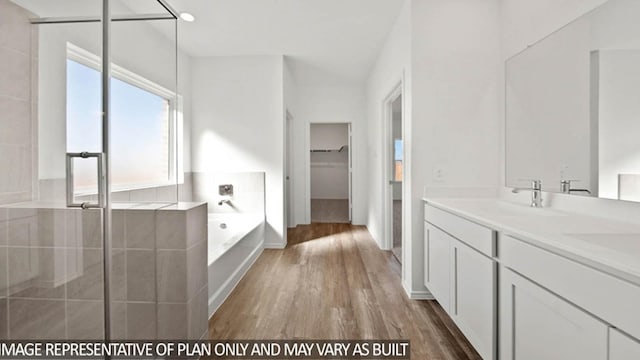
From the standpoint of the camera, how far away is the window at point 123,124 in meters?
1.23

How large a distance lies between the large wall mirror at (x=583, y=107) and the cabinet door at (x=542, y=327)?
67cm

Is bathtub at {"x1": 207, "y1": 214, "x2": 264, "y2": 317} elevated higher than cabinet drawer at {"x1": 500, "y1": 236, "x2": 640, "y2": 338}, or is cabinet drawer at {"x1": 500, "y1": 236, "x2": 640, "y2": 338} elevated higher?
cabinet drawer at {"x1": 500, "y1": 236, "x2": 640, "y2": 338}

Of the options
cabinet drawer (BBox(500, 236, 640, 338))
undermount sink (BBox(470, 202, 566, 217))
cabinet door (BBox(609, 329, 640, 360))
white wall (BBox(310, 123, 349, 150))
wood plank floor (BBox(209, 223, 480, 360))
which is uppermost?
white wall (BBox(310, 123, 349, 150))

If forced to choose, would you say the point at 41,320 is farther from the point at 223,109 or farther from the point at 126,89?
the point at 223,109

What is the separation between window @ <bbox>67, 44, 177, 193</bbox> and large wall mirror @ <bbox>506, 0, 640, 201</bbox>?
2317mm

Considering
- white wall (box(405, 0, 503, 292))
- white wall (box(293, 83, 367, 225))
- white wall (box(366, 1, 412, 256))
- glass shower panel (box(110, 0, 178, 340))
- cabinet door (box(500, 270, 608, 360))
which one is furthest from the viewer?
white wall (box(293, 83, 367, 225))

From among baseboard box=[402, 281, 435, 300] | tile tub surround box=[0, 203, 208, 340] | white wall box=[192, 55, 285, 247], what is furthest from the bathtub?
baseboard box=[402, 281, 435, 300]

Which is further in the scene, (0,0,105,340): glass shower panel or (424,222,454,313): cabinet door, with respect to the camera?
(424,222,454,313): cabinet door

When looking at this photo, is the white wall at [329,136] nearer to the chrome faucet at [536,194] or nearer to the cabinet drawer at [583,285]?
the chrome faucet at [536,194]

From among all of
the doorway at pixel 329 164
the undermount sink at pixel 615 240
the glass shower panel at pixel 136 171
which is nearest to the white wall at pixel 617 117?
the undermount sink at pixel 615 240

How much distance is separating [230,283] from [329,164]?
230 inches

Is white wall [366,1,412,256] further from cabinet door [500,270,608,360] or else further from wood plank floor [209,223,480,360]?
cabinet door [500,270,608,360]

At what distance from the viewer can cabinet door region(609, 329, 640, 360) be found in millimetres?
760

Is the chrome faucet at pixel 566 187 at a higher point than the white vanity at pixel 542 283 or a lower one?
higher
